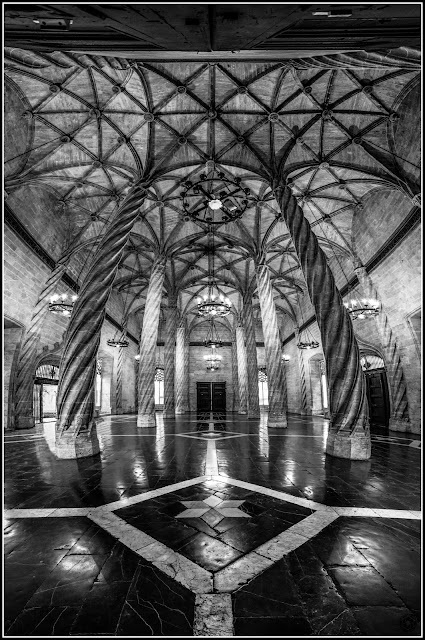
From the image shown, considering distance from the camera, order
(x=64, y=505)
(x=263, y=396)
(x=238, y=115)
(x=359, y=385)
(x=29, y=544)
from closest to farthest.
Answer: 1. (x=29, y=544)
2. (x=64, y=505)
3. (x=359, y=385)
4. (x=238, y=115)
5. (x=263, y=396)

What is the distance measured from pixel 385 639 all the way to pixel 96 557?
2085 millimetres

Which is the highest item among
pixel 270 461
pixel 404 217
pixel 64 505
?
pixel 404 217

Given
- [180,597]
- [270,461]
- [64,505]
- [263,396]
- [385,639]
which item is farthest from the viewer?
[263,396]

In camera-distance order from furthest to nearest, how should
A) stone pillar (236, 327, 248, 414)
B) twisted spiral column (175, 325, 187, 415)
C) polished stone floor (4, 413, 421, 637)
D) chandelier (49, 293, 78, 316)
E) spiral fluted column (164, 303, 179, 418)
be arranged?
twisted spiral column (175, 325, 187, 415) → stone pillar (236, 327, 248, 414) → spiral fluted column (164, 303, 179, 418) → chandelier (49, 293, 78, 316) → polished stone floor (4, 413, 421, 637)

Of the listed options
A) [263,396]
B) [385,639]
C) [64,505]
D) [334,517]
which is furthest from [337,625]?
[263,396]

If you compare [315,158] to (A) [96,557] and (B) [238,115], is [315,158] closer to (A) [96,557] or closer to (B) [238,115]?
(B) [238,115]

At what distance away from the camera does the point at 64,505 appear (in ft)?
11.7

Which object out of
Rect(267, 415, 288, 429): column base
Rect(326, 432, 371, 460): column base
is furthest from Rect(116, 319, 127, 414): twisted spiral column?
Rect(326, 432, 371, 460): column base

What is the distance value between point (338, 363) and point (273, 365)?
237 inches

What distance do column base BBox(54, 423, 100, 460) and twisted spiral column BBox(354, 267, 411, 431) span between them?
1156cm

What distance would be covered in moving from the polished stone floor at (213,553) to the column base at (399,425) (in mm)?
7785

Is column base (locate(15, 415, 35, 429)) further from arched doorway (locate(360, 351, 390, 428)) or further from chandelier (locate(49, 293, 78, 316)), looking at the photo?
arched doorway (locate(360, 351, 390, 428))

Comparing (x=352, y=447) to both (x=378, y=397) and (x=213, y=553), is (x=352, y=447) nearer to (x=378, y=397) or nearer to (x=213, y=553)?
(x=213, y=553)

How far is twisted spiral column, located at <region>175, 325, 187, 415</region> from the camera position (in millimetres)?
21766
